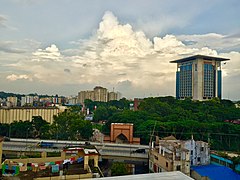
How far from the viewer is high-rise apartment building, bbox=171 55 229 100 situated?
5606 cm

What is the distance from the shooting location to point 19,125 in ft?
90.1

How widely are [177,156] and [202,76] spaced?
148ft

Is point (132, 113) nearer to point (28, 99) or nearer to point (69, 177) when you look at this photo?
point (69, 177)

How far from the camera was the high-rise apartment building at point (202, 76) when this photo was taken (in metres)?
56.1

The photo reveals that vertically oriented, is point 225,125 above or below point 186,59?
below

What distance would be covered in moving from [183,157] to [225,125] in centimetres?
1442

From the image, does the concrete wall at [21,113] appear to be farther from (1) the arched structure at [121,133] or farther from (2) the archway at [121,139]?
(2) the archway at [121,139]

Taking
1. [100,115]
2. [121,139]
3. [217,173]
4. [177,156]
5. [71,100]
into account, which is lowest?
[121,139]

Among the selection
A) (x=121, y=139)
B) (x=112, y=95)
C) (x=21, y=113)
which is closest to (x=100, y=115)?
(x=21, y=113)

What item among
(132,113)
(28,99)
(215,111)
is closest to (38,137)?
(132,113)

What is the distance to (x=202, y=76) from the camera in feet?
185

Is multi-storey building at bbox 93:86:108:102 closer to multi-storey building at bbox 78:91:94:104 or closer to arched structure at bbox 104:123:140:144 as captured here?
multi-storey building at bbox 78:91:94:104

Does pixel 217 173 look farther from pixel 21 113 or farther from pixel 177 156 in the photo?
pixel 21 113

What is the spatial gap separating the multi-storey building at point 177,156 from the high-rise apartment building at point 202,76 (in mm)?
41430
